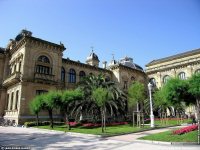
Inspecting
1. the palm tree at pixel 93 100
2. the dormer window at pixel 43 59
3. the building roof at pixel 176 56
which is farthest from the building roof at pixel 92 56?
the palm tree at pixel 93 100

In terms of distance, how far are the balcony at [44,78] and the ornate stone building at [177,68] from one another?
81.6ft

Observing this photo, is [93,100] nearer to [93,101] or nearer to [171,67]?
[93,101]

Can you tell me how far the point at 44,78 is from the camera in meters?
32.5

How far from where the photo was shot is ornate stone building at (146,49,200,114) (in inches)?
1796

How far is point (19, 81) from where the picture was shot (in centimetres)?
3109

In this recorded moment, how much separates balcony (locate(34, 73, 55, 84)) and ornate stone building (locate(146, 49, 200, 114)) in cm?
2488

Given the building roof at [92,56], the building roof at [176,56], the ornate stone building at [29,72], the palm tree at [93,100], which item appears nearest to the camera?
the palm tree at [93,100]

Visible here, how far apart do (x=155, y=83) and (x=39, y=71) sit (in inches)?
1248

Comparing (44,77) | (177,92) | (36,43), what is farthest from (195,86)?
(36,43)

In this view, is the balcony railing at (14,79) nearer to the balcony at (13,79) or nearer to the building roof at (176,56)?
the balcony at (13,79)

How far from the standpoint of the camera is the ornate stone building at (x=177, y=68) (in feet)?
150

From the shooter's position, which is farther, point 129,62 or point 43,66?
point 129,62

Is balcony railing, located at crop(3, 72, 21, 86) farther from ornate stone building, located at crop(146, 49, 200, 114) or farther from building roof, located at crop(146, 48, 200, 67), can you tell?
building roof, located at crop(146, 48, 200, 67)

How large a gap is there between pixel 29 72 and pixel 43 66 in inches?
111
